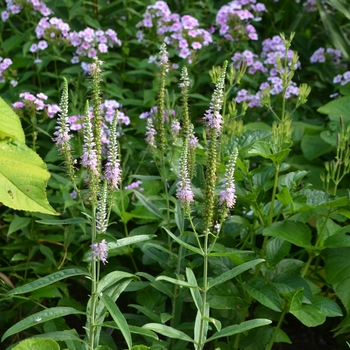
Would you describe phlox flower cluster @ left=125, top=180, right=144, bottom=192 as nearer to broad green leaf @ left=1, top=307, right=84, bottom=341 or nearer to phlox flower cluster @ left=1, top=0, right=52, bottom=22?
broad green leaf @ left=1, top=307, right=84, bottom=341

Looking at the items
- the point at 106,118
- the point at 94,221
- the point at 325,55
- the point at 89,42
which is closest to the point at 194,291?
the point at 94,221

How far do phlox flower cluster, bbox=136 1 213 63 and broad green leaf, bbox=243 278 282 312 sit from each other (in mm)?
1782

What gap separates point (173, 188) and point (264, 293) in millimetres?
558

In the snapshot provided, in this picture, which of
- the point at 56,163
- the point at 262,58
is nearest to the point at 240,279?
the point at 56,163

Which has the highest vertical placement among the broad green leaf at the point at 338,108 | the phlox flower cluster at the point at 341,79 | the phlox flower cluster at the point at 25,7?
the phlox flower cluster at the point at 25,7

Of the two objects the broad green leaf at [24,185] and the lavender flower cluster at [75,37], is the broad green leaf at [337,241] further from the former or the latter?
the lavender flower cluster at [75,37]

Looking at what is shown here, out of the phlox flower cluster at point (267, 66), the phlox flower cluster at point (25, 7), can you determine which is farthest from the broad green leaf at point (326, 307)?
the phlox flower cluster at point (25, 7)

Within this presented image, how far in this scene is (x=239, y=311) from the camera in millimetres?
2854

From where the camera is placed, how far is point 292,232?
2.67 meters

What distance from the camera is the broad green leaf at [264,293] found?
8.18 ft

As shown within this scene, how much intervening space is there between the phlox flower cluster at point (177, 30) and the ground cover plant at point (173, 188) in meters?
0.01

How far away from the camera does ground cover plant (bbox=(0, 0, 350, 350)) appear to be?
2.19 metres

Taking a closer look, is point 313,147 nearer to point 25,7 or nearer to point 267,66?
point 267,66

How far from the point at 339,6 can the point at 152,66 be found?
127cm
